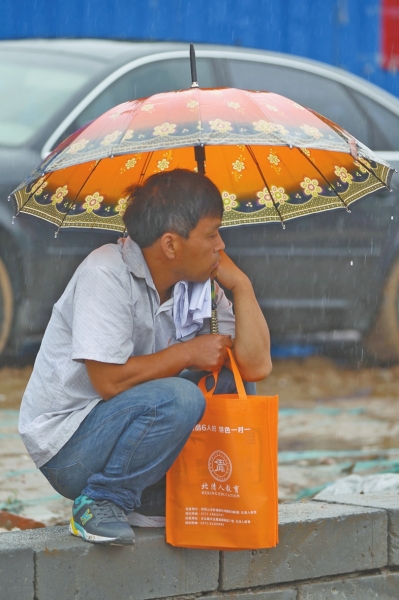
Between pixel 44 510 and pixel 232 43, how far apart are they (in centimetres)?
315

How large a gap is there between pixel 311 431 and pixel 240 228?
128 centimetres

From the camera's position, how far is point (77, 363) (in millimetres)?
2803

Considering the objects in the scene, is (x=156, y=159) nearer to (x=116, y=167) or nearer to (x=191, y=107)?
(x=116, y=167)

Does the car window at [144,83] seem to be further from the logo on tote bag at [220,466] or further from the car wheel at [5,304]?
the logo on tote bag at [220,466]

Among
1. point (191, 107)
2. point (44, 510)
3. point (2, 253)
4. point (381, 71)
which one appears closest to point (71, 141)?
point (191, 107)

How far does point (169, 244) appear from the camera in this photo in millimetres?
2873

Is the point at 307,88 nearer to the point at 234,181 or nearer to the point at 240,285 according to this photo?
the point at 234,181

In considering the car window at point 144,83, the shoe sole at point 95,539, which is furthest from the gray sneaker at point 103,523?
the car window at point 144,83

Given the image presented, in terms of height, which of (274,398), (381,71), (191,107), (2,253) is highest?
(191,107)

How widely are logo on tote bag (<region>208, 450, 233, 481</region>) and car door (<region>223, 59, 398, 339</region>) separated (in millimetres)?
3157

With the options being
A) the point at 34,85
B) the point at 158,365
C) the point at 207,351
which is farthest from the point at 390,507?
the point at 34,85

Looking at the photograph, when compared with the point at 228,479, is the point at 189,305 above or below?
above

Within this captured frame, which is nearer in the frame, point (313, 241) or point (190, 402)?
point (190, 402)

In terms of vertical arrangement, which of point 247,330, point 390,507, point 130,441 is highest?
point 247,330
